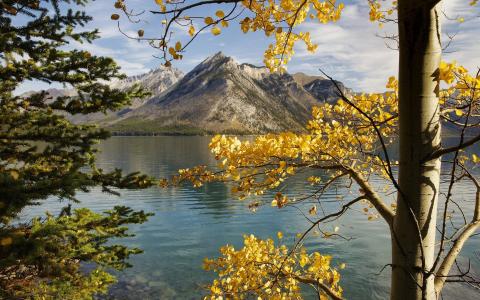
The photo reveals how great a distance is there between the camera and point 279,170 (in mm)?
3564

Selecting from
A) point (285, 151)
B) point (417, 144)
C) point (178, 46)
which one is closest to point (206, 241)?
point (285, 151)

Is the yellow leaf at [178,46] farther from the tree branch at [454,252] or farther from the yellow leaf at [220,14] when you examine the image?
the tree branch at [454,252]

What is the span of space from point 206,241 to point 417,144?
25.2m

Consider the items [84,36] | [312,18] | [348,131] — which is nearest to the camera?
[312,18]

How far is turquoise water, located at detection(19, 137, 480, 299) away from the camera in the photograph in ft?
59.5

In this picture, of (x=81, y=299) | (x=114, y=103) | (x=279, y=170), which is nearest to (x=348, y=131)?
(x=279, y=170)

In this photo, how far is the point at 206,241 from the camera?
85.2 ft

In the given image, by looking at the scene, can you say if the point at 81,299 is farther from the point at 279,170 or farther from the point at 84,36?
the point at 279,170

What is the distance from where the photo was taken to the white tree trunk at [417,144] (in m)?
1.89

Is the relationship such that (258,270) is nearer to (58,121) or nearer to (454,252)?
(454,252)

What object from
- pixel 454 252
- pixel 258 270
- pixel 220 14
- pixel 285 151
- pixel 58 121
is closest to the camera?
pixel 220 14

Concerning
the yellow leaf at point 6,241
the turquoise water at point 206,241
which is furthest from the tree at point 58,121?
the turquoise water at point 206,241

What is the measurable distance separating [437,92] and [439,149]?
1.04 ft

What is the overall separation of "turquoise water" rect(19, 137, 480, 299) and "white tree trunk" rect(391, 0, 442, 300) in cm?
999
